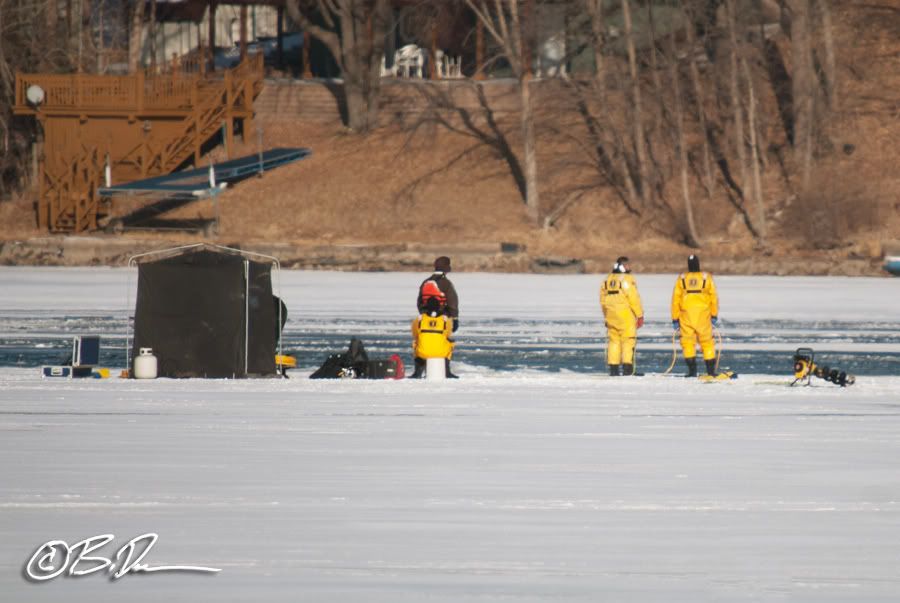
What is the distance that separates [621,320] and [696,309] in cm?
86

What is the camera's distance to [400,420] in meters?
14.1

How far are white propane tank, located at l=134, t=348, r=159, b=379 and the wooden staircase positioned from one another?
29.8 meters

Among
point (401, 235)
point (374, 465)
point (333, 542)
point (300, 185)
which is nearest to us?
point (333, 542)

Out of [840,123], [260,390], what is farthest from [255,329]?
[840,123]

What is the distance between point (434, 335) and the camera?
58.3ft

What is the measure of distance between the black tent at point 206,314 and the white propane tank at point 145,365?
0.15 metres

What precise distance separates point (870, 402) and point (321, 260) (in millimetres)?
25835

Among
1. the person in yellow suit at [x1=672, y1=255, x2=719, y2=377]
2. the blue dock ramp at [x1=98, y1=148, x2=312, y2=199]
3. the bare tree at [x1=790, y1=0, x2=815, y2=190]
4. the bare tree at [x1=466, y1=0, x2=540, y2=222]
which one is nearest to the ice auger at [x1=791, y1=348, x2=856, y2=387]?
the person in yellow suit at [x1=672, y1=255, x2=719, y2=377]

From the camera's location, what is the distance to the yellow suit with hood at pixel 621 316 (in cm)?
1844

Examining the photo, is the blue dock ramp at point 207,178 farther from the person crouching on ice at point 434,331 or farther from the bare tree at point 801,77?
the person crouching on ice at point 434,331

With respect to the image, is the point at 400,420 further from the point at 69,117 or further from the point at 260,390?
the point at 69,117

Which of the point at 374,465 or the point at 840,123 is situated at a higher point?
the point at 840,123

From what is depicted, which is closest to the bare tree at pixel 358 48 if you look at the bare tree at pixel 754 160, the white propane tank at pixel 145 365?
the bare tree at pixel 754 160
